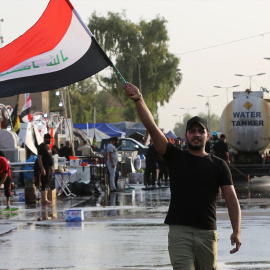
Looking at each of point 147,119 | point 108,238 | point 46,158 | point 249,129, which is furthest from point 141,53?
point 147,119

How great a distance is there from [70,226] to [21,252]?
13.0ft

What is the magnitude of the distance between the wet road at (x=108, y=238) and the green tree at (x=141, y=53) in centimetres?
5794

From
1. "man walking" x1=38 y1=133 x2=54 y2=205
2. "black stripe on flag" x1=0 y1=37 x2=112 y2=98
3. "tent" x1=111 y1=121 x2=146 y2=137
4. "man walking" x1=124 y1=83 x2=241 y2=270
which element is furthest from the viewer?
"tent" x1=111 y1=121 x2=146 y2=137

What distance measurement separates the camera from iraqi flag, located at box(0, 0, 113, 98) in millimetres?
10750

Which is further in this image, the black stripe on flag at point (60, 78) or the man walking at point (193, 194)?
the black stripe on flag at point (60, 78)

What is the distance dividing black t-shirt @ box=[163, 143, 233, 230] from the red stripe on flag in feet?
13.6

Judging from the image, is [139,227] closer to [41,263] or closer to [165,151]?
[41,263]

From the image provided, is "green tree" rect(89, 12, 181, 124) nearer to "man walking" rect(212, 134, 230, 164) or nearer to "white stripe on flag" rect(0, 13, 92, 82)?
"man walking" rect(212, 134, 230, 164)

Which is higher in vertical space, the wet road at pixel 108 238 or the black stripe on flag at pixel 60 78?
the black stripe on flag at pixel 60 78

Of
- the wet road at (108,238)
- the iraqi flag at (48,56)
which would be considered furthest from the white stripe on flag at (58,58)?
the wet road at (108,238)

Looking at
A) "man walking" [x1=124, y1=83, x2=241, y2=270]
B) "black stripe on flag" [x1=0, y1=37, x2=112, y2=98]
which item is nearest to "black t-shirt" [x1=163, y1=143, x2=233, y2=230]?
"man walking" [x1=124, y1=83, x2=241, y2=270]

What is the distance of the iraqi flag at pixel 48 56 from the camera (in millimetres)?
10750

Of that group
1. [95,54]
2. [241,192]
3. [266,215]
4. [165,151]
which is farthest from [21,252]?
[241,192]

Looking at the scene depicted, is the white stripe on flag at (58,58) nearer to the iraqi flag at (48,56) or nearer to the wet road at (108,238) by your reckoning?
the iraqi flag at (48,56)
